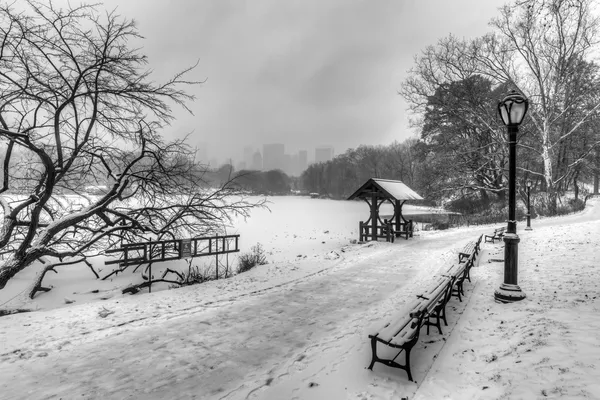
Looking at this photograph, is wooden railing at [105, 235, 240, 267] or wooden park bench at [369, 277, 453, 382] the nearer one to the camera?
wooden park bench at [369, 277, 453, 382]

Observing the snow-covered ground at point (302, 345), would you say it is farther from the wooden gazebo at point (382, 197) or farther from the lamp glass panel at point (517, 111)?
the wooden gazebo at point (382, 197)

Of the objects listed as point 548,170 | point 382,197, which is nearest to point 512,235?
point 382,197

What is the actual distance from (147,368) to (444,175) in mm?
28624

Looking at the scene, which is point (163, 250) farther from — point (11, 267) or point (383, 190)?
point (383, 190)

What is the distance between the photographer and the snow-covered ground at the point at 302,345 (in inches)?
143

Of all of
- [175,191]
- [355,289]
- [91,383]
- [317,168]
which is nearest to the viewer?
[91,383]

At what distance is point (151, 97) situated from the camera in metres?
7.43

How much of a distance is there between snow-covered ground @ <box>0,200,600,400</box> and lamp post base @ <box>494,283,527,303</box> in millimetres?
195

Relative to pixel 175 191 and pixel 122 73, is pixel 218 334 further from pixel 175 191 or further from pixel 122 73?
pixel 122 73

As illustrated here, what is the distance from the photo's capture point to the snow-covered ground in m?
3.62

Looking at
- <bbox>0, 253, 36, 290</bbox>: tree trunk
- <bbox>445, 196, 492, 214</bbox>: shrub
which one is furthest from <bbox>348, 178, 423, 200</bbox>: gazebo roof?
<bbox>445, 196, 492, 214</bbox>: shrub

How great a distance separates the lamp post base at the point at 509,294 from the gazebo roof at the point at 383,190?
32.3 ft

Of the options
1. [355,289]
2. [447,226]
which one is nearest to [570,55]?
[447,226]

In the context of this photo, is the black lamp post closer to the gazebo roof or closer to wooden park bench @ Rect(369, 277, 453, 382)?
wooden park bench @ Rect(369, 277, 453, 382)
